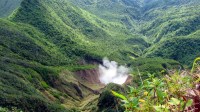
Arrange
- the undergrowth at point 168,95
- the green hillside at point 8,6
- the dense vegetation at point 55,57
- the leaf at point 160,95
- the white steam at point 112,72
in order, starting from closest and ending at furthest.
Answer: the undergrowth at point 168,95 < the leaf at point 160,95 < the dense vegetation at point 55,57 < the white steam at point 112,72 < the green hillside at point 8,6

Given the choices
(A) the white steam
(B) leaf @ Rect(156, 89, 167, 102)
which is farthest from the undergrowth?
(A) the white steam

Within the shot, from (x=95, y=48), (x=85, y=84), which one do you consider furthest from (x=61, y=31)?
(x=85, y=84)

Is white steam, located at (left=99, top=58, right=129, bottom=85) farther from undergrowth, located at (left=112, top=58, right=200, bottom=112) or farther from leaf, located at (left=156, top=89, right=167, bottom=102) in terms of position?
leaf, located at (left=156, top=89, right=167, bottom=102)

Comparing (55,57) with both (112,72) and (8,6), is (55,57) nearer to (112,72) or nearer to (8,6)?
(112,72)

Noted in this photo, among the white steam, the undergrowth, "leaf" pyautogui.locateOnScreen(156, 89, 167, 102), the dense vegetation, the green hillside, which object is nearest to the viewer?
the undergrowth

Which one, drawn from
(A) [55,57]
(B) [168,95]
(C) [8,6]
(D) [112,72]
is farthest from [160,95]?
(C) [8,6]

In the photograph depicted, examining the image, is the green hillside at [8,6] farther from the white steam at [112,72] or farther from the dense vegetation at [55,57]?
the white steam at [112,72]

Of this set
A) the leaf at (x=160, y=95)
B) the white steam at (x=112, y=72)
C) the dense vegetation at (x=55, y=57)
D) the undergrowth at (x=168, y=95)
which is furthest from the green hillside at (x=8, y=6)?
the leaf at (x=160, y=95)

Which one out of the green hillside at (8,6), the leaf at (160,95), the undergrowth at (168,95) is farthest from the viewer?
the green hillside at (8,6)

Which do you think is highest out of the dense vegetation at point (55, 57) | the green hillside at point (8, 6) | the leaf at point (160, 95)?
the green hillside at point (8, 6)
